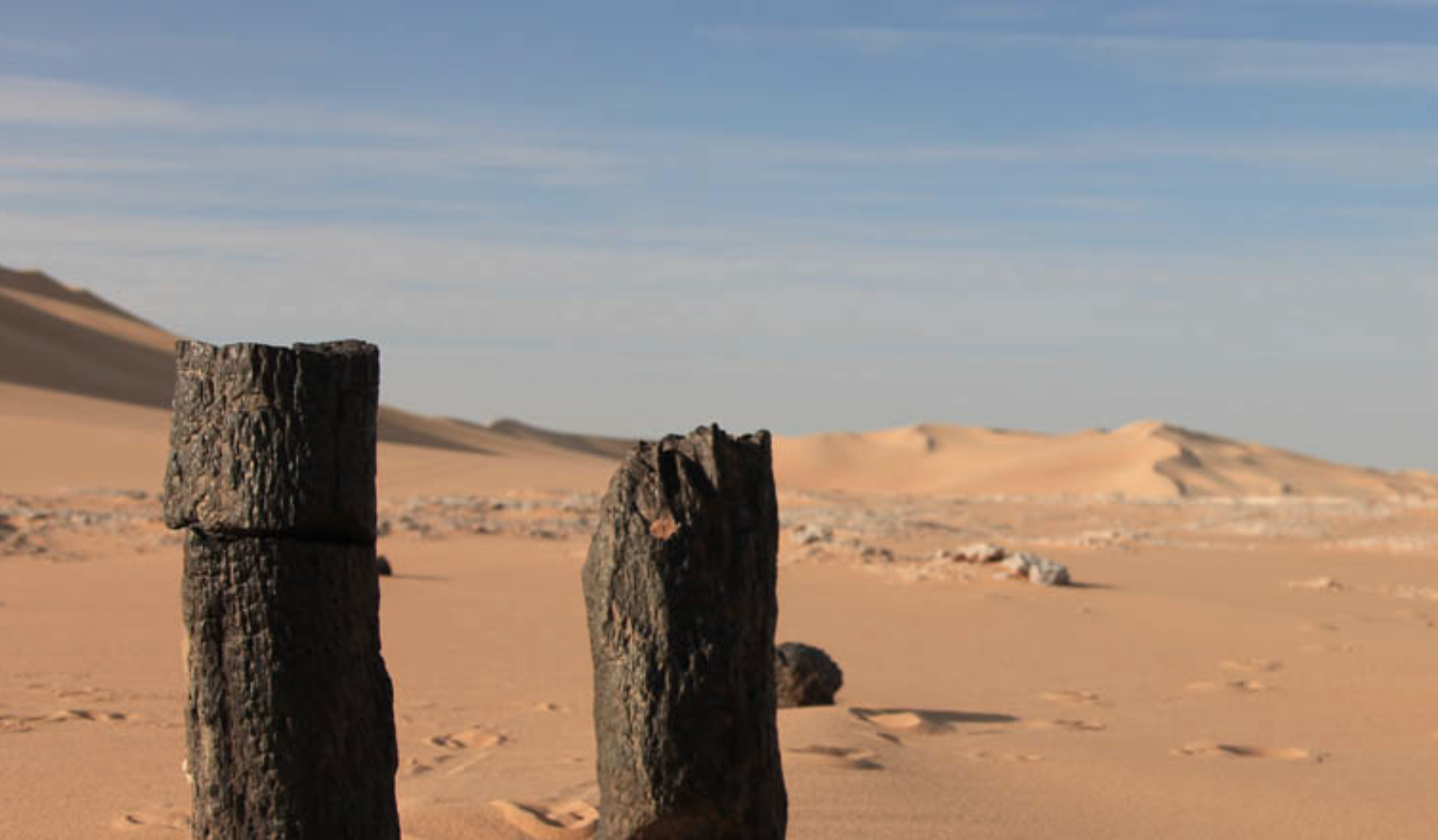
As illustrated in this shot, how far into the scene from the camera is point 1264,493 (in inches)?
2094

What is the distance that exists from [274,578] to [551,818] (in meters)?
2.44

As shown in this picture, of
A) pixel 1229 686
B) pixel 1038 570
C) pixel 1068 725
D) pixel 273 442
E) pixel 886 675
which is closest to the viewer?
pixel 273 442

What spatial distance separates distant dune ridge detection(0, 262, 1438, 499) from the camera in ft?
151

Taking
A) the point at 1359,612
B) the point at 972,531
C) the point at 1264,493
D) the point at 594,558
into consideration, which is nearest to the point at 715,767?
the point at 594,558

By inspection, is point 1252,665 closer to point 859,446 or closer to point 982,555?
point 982,555

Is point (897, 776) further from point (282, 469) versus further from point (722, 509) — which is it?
point (282, 469)

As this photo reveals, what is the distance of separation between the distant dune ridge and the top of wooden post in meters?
32.5

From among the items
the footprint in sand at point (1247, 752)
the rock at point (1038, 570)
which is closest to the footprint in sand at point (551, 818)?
the footprint in sand at point (1247, 752)

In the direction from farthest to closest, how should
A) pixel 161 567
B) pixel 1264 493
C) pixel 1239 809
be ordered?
pixel 1264 493 → pixel 161 567 → pixel 1239 809

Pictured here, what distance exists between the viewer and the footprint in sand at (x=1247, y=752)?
8.67 metres

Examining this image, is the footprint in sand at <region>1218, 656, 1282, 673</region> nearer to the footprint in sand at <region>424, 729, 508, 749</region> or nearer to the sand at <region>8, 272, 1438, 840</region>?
the sand at <region>8, 272, 1438, 840</region>

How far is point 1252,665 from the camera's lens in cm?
1235

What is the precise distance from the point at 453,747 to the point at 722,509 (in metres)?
4.14

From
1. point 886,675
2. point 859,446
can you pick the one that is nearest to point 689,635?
point 886,675
